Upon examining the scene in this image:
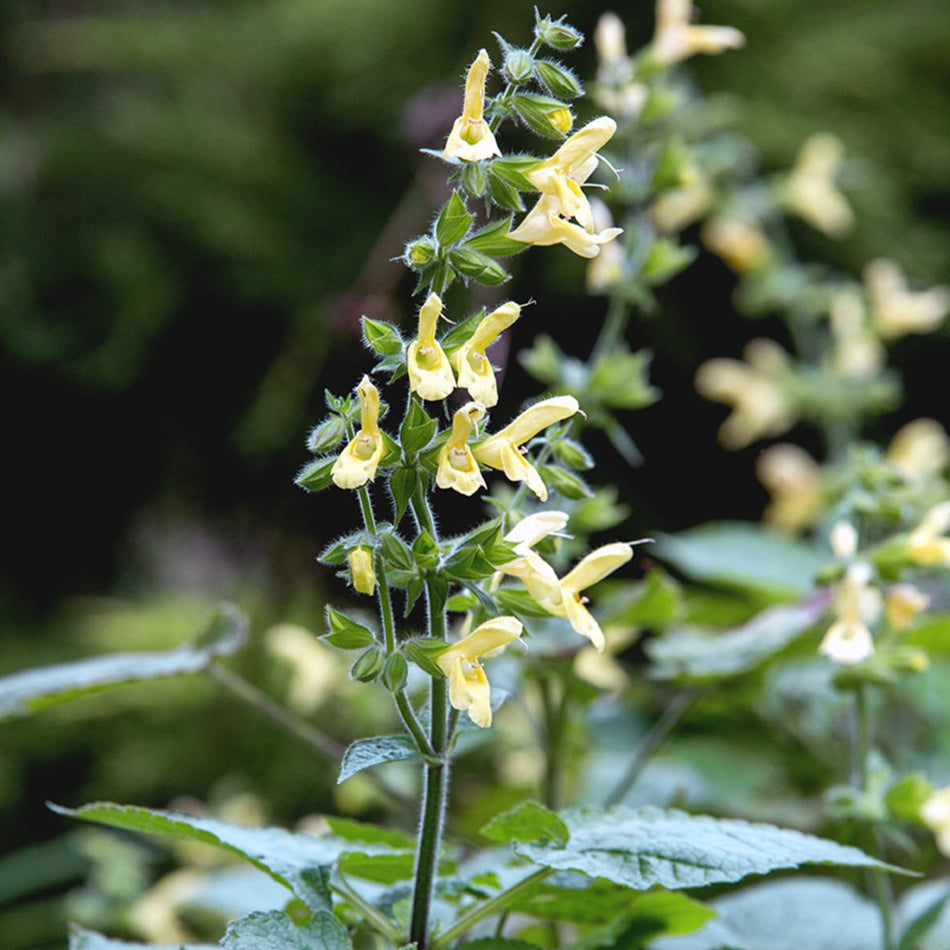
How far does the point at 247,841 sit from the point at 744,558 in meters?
0.88

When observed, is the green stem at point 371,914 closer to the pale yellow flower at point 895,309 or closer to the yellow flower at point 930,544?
the yellow flower at point 930,544

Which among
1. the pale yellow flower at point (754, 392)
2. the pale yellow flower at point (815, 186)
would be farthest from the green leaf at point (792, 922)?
the pale yellow flower at point (815, 186)

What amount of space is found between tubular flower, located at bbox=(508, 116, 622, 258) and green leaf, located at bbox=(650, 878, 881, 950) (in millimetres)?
400

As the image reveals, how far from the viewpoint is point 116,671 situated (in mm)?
675

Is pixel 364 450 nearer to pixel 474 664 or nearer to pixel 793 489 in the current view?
pixel 474 664

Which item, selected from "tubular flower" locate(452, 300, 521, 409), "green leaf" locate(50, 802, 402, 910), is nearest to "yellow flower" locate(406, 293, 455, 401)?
"tubular flower" locate(452, 300, 521, 409)

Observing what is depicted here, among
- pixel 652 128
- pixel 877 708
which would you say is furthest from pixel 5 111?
pixel 877 708

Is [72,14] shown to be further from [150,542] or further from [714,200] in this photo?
[714,200]

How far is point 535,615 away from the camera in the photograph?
1.59ft

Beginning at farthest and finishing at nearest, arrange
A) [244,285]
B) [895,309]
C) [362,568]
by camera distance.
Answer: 1. [244,285]
2. [895,309]
3. [362,568]

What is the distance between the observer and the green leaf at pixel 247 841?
1.55ft

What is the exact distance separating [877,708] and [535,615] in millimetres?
592

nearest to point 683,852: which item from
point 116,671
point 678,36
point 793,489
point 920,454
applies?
point 116,671

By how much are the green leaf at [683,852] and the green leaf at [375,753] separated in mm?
66
